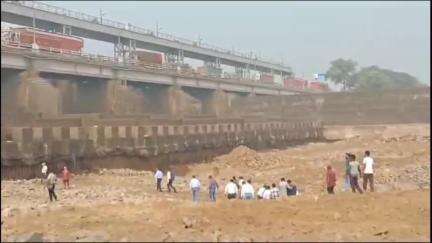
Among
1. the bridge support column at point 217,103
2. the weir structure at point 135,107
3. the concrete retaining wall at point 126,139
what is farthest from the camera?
the bridge support column at point 217,103

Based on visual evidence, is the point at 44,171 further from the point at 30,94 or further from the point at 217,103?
the point at 217,103

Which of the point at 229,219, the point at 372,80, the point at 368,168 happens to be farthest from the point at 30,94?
the point at 372,80

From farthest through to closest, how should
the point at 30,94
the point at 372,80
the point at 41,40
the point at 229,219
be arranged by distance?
the point at 372,80 < the point at 41,40 < the point at 30,94 < the point at 229,219

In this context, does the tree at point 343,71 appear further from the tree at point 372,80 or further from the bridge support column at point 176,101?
the bridge support column at point 176,101

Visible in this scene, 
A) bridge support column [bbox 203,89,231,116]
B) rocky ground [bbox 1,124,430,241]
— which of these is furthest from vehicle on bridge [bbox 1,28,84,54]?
rocky ground [bbox 1,124,430,241]

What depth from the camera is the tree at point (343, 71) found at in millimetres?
139250

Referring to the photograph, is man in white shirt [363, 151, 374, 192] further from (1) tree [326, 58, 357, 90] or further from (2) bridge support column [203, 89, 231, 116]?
(1) tree [326, 58, 357, 90]

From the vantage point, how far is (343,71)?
139875 mm

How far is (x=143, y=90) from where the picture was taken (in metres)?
72.1

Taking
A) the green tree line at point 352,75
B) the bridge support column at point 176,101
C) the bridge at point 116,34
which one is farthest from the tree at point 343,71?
the bridge support column at point 176,101

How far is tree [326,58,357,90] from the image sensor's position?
13925 centimetres

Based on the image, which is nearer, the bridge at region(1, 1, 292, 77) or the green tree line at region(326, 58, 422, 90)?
the bridge at region(1, 1, 292, 77)

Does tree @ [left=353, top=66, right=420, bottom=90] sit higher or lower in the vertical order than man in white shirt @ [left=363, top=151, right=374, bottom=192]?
higher

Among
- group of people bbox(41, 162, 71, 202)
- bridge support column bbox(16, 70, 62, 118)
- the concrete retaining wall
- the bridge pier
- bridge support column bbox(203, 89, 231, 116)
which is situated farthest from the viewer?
bridge support column bbox(203, 89, 231, 116)
